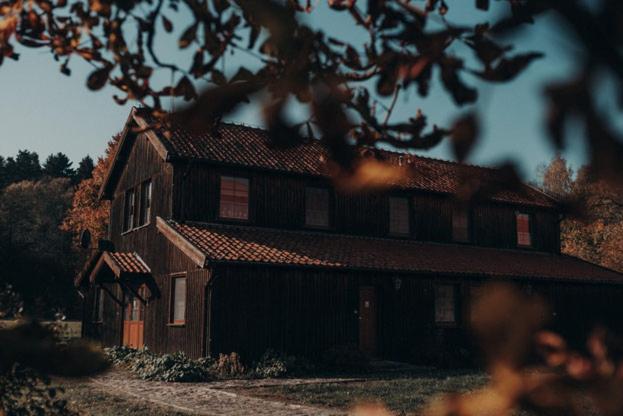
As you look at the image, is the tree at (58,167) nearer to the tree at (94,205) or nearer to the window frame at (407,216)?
the tree at (94,205)

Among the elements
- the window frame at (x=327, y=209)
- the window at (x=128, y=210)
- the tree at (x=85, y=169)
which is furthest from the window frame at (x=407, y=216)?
the tree at (x=85, y=169)

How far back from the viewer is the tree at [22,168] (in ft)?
283

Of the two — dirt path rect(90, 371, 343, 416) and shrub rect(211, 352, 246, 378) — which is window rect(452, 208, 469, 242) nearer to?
shrub rect(211, 352, 246, 378)

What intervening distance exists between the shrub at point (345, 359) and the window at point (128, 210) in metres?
10.5

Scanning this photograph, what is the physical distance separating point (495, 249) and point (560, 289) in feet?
10.5

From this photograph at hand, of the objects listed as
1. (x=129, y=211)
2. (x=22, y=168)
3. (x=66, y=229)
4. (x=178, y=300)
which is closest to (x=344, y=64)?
(x=178, y=300)

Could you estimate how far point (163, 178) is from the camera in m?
22.8

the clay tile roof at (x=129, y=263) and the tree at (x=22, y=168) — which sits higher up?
the tree at (x=22, y=168)

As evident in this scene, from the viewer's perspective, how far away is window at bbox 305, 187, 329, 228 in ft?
77.6

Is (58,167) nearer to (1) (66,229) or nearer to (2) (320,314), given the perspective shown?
(1) (66,229)

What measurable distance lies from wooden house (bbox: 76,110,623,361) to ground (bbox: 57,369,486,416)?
2.91 m

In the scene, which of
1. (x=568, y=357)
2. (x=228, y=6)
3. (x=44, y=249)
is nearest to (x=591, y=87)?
(x=568, y=357)

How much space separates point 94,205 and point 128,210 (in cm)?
1887

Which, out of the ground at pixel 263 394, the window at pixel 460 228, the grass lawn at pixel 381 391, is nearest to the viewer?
the ground at pixel 263 394
